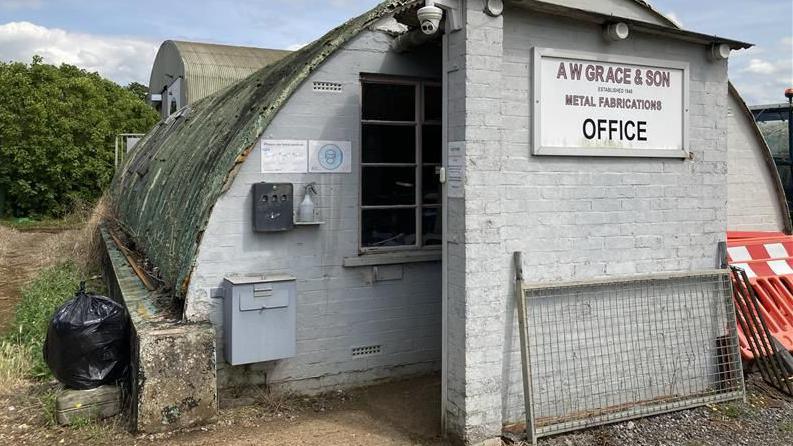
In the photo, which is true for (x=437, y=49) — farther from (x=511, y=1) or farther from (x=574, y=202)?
(x=574, y=202)

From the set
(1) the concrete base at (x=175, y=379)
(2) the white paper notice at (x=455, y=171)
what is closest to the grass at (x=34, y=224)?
(1) the concrete base at (x=175, y=379)

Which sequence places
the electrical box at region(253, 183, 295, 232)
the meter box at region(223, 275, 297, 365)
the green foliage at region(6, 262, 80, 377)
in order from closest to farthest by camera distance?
the meter box at region(223, 275, 297, 365), the electrical box at region(253, 183, 295, 232), the green foliage at region(6, 262, 80, 377)

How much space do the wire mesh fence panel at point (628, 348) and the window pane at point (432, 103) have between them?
219cm

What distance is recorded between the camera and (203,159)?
675cm

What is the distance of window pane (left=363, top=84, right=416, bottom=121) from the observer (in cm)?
596

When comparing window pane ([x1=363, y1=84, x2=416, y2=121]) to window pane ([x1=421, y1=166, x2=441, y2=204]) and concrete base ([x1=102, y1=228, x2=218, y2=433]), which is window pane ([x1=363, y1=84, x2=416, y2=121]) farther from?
concrete base ([x1=102, y1=228, x2=218, y2=433])

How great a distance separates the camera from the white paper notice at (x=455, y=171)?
14.8 ft

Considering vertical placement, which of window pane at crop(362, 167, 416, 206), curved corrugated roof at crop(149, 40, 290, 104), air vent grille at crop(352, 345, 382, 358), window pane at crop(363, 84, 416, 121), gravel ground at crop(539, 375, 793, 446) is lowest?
gravel ground at crop(539, 375, 793, 446)

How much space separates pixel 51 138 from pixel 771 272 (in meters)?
25.5

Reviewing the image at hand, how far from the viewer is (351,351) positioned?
5.89 metres

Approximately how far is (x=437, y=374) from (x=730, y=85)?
214 inches

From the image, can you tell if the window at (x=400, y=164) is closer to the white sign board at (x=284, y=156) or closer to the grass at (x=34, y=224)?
the white sign board at (x=284, y=156)

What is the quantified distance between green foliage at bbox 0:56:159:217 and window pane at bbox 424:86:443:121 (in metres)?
22.2

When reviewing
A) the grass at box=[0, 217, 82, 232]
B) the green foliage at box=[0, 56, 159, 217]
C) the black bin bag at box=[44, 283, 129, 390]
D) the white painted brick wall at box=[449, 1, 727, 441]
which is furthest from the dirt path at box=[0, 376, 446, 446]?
the green foliage at box=[0, 56, 159, 217]
